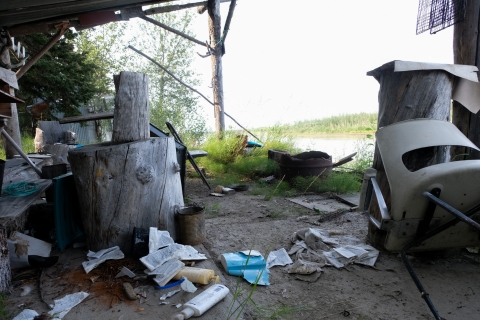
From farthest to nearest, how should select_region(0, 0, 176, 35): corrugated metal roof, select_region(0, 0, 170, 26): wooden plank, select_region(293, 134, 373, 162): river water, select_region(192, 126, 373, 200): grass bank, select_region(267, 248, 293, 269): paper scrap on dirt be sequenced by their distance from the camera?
select_region(293, 134, 373, 162): river water → select_region(192, 126, 373, 200): grass bank → select_region(0, 0, 170, 26): wooden plank → select_region(0, 0, 176, 35): corrugated metal roof → select_region(267, 248, 293, 269): paper scrap on dirt

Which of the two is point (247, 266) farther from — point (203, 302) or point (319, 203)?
point (319, 203)

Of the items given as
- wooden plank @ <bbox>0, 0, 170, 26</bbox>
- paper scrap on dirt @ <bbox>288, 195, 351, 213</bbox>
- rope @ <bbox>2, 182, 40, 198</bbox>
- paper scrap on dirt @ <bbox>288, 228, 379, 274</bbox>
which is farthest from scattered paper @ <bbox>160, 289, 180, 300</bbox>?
wooden plank @ <bbox>0, 0, 170, 26</bbox>

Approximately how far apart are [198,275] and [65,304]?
853 millimetres

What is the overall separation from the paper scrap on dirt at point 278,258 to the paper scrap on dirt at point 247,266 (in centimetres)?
10

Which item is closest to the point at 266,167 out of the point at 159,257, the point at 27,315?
the point at 159,257

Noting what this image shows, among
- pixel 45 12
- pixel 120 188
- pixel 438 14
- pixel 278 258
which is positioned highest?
pixel 45 12

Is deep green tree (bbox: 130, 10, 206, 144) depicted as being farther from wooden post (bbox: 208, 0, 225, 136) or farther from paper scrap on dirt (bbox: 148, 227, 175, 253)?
paper scrap on dirt (bbox: 148, 227, 175, 253)

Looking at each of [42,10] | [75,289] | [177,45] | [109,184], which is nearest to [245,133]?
[42,10]

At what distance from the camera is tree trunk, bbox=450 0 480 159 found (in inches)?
115

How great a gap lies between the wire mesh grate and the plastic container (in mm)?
3489

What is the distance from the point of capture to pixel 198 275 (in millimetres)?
2109

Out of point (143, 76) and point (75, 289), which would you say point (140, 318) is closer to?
point (75, 289)

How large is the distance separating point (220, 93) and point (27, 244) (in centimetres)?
689

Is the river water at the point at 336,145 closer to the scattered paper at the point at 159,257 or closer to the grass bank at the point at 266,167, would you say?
the grass bank at the point at 266,167
